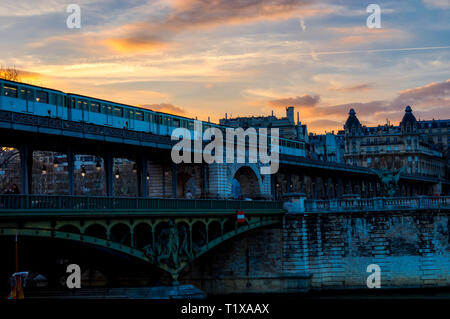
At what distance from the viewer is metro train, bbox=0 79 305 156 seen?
52625 millimetres

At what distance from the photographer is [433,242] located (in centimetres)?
7106

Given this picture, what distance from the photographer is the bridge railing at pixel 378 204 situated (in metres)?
72.4

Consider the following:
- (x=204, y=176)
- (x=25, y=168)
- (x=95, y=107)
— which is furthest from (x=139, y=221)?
(x=204, y=176)

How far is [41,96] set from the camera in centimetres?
5516

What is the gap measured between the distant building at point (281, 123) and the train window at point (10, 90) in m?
127

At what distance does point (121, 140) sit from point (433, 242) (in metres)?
33.7

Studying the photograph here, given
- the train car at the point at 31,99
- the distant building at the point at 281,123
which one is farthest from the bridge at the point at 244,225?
the distant building at the point at 281,123

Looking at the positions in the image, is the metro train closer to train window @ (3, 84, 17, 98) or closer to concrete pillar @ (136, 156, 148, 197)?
train window @ (3, 84, 17, 98)

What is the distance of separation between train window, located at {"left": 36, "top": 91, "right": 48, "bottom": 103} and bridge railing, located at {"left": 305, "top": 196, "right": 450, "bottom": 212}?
93.5 feet

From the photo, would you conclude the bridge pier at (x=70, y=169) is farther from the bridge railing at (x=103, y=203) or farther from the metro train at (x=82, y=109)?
the metro train at (x=82, y=109)

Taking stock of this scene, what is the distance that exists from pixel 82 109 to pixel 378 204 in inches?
1190

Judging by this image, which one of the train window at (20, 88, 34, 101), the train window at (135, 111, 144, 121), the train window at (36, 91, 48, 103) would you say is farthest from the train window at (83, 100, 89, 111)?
the train window at (135, 111, 144, 121)

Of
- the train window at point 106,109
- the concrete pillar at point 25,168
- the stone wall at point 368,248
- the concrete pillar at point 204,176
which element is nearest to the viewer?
the concrete pillar at point 25,168
